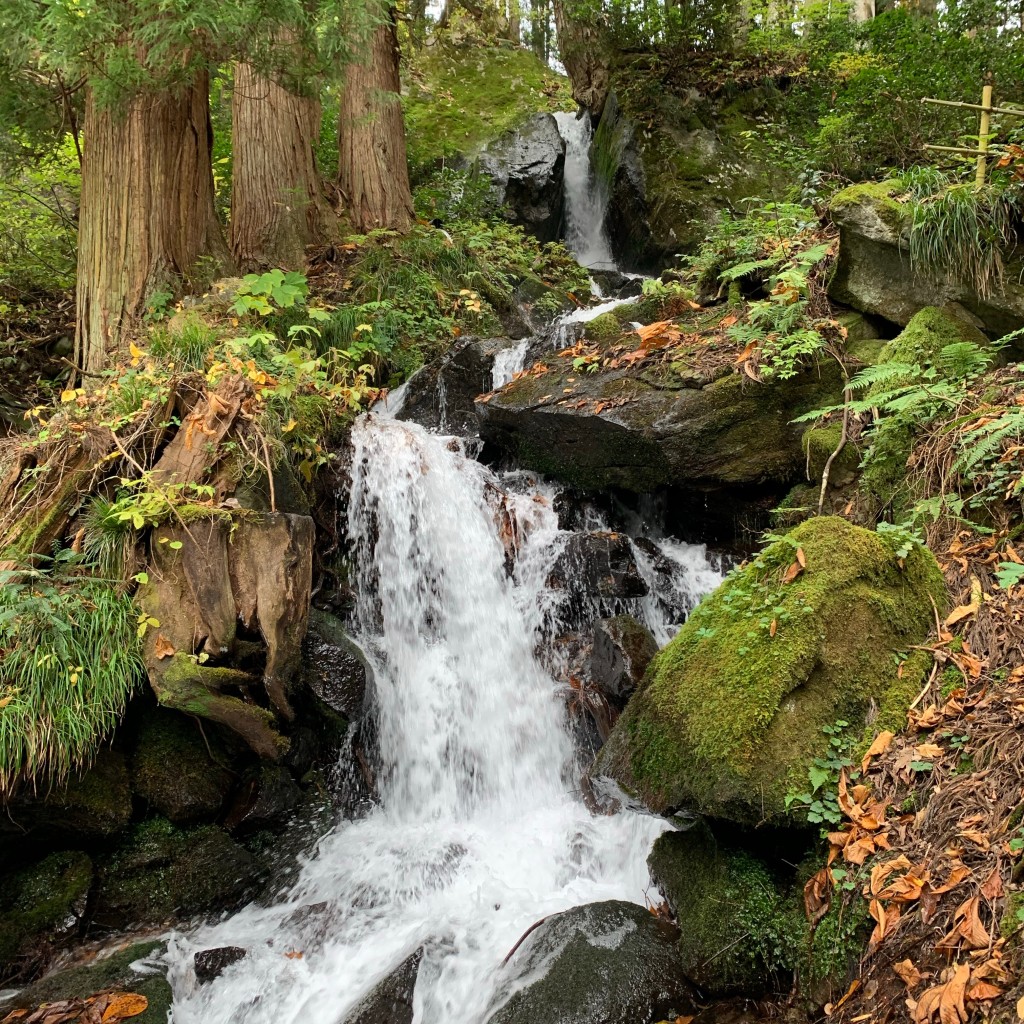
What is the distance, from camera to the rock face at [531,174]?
45.1 ft

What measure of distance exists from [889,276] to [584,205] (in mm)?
10233

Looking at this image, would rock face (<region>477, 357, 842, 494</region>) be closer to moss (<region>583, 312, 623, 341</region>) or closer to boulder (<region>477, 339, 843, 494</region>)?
boulder (<region>477, 339, 843, 494</region>)

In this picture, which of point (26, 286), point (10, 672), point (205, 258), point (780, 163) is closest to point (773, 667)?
point (10, 672)

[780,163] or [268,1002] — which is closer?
[268,1002]

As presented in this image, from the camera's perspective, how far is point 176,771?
14.6 ft

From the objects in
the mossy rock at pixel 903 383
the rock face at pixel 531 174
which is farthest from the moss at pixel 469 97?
the mossy rock at pixel 903 383

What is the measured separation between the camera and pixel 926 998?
7.16ft

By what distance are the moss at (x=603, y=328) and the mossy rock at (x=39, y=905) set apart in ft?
23.4

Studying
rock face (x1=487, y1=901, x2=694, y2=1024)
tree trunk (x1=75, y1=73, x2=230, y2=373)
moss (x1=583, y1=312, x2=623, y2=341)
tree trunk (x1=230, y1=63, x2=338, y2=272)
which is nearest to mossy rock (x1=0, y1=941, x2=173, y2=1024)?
rock face (x1=487, y1=901, x2=694, y2=1024)

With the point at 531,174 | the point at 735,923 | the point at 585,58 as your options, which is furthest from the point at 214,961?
the point at 585,58

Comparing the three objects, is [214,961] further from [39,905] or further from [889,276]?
[889,276]

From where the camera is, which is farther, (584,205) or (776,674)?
(584,205)

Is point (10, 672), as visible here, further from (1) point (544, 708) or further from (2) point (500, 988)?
(1) point (544, 708)

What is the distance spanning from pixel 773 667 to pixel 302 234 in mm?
8986
